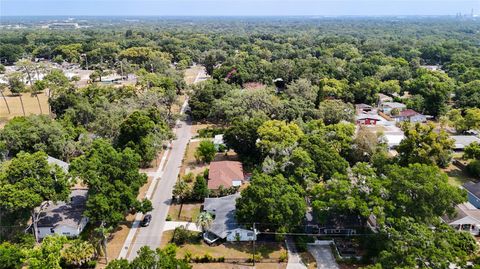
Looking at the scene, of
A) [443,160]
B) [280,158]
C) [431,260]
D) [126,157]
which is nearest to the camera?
[431,260]

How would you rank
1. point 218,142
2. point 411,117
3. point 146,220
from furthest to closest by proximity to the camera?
1. point 411,117
2. point 218,142
3. point 146,220

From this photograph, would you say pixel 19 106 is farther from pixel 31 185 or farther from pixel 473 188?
pixel 473 188

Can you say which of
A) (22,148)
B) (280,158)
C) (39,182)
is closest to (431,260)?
(280,158)

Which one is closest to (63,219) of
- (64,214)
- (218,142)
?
(64,214)

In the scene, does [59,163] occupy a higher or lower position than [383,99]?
higher

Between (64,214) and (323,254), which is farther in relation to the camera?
(64,214)

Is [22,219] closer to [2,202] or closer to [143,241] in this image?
[2,202]

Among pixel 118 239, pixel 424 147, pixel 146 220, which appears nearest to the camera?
pixel 118 239
